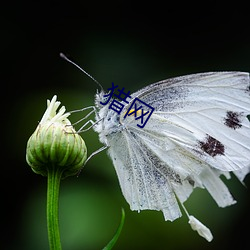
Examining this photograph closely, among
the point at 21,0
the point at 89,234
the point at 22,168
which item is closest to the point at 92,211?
the point at 89,234

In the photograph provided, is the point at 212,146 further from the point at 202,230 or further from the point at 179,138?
the point at 202,230

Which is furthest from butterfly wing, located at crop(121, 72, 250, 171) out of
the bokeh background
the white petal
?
the bokeh background

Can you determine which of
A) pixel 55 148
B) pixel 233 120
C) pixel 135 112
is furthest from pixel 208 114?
pixel 55 148

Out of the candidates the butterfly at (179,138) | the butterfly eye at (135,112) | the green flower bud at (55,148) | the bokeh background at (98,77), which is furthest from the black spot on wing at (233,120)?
the bokeh background at (98,77)

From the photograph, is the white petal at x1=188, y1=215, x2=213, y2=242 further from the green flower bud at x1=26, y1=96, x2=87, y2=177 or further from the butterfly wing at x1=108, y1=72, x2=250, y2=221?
the green flower bud at x1=26, y1=96, x2=87, y2=177

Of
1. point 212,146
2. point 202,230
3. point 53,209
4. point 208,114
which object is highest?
point 208,114

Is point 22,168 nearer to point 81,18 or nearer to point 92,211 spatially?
point 92,211
